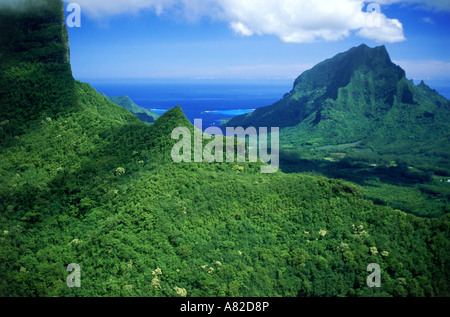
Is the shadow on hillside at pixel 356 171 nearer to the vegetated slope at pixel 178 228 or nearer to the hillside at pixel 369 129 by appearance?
the hillside at pixel 369 129

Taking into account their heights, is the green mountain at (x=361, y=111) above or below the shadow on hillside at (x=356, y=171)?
above

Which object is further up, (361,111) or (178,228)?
(361,111)

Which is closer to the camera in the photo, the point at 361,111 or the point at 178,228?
A: the point at 178,228

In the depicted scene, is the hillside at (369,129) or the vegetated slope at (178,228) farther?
the hillside at (369,129)

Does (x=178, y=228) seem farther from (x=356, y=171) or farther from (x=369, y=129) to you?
(x=369, y=129)

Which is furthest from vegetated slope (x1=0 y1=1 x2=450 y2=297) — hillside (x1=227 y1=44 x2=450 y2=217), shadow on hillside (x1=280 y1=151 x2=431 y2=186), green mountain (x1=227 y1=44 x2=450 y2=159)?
green mountain (x1=227 y1=44 x2=450 y2=159)

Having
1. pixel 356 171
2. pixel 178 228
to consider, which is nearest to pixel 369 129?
pixel 356 171

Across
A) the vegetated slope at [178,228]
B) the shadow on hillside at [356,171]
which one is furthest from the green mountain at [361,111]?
the vegetated slope at [178,228]

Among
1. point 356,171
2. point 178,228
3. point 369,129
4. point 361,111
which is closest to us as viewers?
point 178,228
